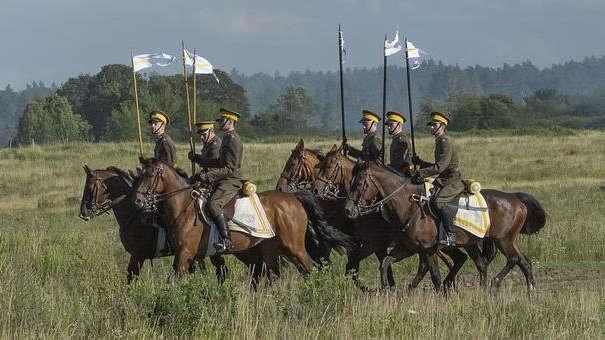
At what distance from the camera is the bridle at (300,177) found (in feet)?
48.2

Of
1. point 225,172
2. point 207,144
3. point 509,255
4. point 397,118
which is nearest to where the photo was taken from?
point 225,172

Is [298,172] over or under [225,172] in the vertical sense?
under

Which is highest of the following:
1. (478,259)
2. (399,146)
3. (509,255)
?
(399,146)

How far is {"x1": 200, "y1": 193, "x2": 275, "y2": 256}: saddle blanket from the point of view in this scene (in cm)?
1346

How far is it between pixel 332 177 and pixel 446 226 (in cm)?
171

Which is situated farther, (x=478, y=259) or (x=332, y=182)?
(x=478, y=259)

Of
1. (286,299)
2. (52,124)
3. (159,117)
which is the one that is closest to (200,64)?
(159,117)

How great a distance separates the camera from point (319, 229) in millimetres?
14297

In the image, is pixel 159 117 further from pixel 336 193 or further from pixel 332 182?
pixel 336 193

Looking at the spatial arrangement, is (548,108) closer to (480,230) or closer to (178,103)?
(178,103)

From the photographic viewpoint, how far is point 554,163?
1585 inches

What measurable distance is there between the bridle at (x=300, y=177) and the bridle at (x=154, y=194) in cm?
206

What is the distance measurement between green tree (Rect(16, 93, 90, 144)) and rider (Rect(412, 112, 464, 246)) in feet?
232

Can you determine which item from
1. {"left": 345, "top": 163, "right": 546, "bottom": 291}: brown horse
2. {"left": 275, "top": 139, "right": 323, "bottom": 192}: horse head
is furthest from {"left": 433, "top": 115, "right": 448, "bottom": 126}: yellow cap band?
{"left": 275, "top": 139, "right": 323, "bottom": 192}: horse head
